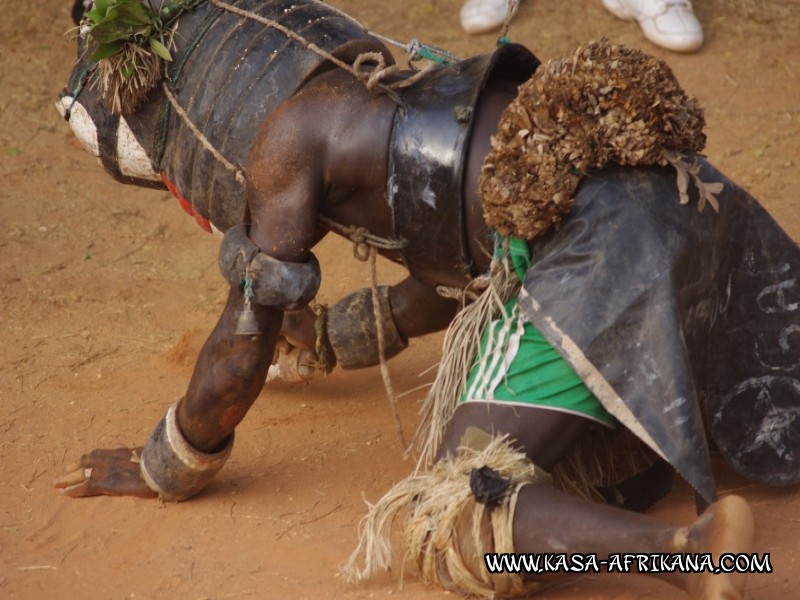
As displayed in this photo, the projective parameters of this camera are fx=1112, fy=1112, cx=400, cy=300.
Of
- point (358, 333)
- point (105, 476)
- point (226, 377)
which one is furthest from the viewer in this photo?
point (358, 333)

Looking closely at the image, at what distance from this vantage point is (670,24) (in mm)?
6184

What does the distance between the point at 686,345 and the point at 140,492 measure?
5.45 ft

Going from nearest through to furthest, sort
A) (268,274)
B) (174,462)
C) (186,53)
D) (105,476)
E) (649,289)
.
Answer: (649,289)
(268,274)
(174,462)
(186,53)
(105,476)

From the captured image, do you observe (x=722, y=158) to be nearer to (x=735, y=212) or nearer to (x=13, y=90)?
(x=735, y=212)

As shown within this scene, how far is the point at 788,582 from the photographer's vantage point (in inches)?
101

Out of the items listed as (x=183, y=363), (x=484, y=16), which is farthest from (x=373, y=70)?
(x=484, y=16)

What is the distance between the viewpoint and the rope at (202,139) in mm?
3109

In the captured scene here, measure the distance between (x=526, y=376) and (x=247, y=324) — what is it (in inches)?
30.2

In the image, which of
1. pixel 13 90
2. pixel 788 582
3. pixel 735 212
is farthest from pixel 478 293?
pixel 13 90

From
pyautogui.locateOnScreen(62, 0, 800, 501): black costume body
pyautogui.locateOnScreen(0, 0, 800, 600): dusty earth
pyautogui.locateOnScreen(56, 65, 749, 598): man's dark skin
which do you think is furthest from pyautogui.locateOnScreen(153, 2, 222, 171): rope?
pyautogui.locateOnScreen(0, 0, 800, 600): dusty earth

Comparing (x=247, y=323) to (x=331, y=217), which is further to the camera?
(x=331, y=217)

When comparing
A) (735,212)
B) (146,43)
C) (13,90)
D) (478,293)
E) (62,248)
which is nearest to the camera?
(735,212)

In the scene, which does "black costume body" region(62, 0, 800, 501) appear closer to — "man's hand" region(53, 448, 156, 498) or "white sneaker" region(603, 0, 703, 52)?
"man's hand" region(53, 448, 156, 498)

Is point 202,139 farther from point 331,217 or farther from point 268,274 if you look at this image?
point 268,274
